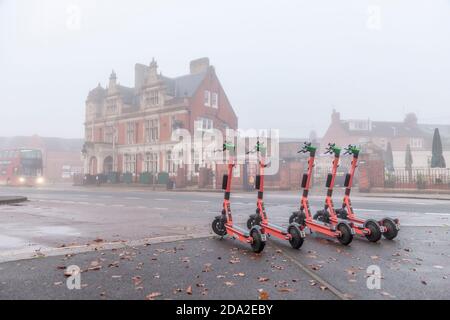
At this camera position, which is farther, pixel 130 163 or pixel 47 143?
pixel 47 143

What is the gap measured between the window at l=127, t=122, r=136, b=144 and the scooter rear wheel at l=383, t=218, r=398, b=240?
47.1m

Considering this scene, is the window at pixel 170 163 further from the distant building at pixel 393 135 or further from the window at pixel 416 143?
the window at pixel 416 143

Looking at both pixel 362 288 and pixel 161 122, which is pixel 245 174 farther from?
pixel 362 288

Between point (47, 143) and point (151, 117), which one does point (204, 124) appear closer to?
point (151, 117)

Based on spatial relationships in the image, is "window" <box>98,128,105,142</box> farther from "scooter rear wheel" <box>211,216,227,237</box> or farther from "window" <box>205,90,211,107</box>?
"scooter rear wheel" <box>211,216,227,237</box>

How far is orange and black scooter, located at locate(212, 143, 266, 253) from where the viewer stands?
6582mm

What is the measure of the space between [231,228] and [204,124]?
41.0 meters

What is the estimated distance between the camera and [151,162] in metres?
49.2

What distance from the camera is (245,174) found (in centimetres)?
3600

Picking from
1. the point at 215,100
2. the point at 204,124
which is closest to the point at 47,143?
the point at 215,100

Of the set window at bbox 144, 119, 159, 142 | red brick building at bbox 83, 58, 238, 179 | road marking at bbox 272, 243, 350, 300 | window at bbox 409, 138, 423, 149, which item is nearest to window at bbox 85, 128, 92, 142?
red brick building at bbox 83, 58, 238, 179
